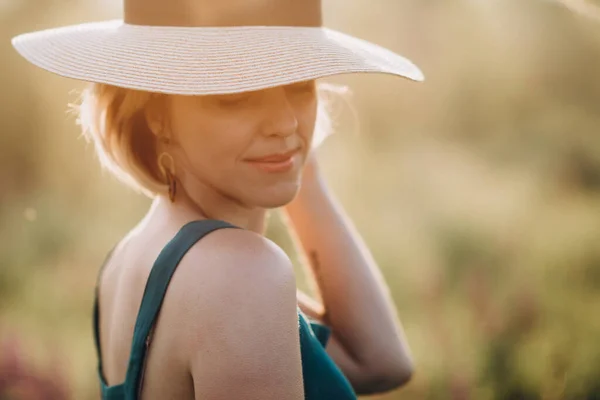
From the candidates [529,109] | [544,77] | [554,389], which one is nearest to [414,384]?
[554,389]

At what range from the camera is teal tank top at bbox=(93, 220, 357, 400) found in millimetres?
760

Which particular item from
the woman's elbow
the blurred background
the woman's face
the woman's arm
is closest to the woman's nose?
the woman's face

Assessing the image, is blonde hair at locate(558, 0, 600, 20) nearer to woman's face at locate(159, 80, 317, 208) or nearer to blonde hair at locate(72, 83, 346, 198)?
woman's face at locate(159, 80, 317, 208)

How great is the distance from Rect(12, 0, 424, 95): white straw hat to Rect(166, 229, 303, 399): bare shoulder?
217mm

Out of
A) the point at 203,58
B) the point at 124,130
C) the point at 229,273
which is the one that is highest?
the point at 203,58

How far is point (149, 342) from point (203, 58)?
388 mm

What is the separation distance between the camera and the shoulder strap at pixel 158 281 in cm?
76

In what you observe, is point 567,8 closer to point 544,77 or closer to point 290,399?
point 544,77

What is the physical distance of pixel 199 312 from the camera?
702 millimetres

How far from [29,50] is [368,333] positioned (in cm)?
81

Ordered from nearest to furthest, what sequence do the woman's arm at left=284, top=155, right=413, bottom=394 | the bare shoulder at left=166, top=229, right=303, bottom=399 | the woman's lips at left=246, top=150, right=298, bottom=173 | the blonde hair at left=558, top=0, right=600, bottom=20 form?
the bare shoulder at left=166, top=229, right=303, bottom=399
the woman's lips at left=246, top=150, right=298, bottom=173
the woman's arm at left=284, top=155, right=413, bottom=394
the blonde hair at left=558, top=0, right=600, bottom=20

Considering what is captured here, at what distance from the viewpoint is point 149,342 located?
30.9 inches

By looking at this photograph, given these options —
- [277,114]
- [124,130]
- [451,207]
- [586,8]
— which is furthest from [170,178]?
[586,8]

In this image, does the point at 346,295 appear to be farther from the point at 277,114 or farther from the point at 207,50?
the point at 207,50
